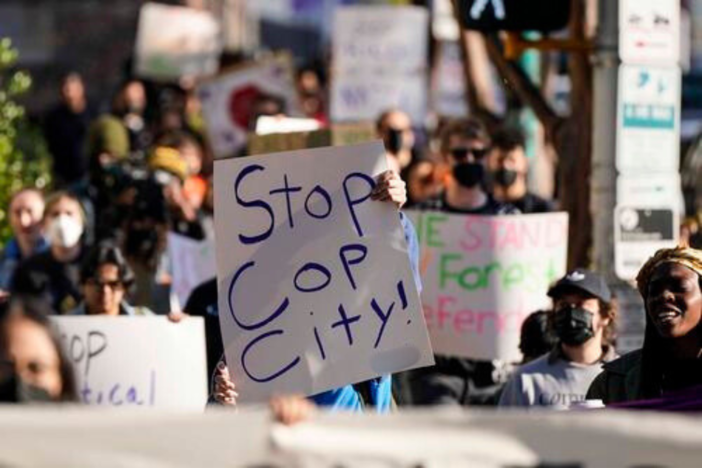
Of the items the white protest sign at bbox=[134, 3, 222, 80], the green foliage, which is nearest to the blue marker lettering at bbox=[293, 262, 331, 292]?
the green foliage

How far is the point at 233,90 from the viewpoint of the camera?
17.5 meters

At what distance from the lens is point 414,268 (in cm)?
744

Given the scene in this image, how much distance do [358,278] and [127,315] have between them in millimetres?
2406

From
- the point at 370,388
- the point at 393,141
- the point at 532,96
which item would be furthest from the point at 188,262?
the point at 370,388

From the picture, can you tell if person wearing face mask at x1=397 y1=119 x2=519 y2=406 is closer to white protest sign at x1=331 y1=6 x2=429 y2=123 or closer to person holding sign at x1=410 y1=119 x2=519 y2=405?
person holding sign at x1=410 y1=119 x2=519 y2=405

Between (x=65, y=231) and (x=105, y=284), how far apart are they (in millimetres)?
1595

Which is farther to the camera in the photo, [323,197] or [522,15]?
[522,15]

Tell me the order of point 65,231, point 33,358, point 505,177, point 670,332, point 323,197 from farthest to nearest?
point 505,177 → point 65,231 → point 323,197 → point 670,332 → point 33,358

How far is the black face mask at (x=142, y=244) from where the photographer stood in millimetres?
11523

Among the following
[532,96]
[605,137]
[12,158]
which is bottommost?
[12,158]

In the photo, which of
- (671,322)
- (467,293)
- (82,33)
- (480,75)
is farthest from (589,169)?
(82,33)

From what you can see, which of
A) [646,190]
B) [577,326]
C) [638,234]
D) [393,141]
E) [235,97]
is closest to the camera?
[577,326]

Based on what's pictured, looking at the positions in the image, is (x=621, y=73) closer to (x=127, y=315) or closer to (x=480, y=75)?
(x=127, y=315)

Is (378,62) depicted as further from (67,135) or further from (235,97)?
(67,135)
